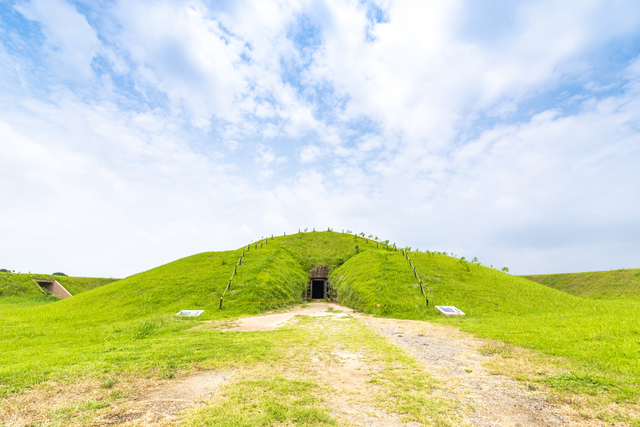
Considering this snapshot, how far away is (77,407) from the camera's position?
5.83 meters

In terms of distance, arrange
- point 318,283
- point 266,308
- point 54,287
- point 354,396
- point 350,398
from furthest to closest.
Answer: point 54,287
point 318,283
point 266,308
point 354,396
point 350,398

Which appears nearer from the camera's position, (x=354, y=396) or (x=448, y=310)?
(x=354, y=396)

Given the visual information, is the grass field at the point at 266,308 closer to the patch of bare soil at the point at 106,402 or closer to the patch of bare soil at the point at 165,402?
the patch of bare soil at the point at 106,402

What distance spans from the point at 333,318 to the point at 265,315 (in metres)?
5.38

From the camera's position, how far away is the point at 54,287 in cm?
4372

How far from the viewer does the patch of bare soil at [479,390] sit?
18.3ft

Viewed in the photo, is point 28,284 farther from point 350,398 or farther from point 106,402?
point 350,398

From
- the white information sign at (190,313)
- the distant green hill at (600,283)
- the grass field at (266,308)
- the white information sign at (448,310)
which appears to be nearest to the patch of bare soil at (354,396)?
the grass field at (266,308)

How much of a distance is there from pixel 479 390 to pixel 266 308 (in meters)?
18.9

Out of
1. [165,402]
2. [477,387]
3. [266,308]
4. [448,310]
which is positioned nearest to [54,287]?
[266,308]

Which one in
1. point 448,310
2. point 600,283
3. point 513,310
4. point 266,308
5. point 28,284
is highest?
point 600,283

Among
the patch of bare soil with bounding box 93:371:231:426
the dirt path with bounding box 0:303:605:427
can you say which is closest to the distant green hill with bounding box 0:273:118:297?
the dirt path with bounding box 0:303:605:427

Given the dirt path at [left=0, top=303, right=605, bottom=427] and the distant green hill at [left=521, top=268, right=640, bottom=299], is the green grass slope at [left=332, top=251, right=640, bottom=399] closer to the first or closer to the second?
the dirt path at [left=0, top=303, right=605, bottom=427]

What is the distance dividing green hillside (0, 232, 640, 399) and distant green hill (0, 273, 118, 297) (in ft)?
12.3
